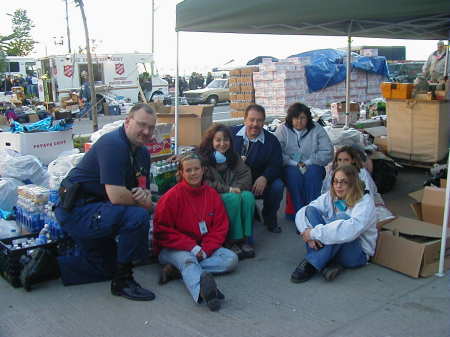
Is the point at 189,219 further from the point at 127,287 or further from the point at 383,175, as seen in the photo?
the point at 383,175

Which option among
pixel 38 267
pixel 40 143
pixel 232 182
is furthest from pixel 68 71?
pixel 38 267

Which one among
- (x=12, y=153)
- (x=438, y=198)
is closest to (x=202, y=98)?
(x=12, y=153)

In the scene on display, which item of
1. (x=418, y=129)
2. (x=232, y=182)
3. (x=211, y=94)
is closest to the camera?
(x=232, y=182)

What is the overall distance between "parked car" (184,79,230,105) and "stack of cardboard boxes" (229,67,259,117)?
9978mm

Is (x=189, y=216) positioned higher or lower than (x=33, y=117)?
lower

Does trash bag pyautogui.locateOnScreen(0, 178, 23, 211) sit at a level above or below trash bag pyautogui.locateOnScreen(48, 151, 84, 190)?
below

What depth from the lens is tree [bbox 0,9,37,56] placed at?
4212cm

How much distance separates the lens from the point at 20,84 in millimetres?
29188

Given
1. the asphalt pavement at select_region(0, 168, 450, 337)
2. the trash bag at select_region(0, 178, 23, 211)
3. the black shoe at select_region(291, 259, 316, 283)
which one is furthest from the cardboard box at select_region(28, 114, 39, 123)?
the black shoe at select_region(291, 259, 316, 283)

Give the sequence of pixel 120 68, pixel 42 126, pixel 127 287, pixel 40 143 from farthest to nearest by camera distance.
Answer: pixel 120 68
pixel 42 126
pixel 40 143
pixel 127 287

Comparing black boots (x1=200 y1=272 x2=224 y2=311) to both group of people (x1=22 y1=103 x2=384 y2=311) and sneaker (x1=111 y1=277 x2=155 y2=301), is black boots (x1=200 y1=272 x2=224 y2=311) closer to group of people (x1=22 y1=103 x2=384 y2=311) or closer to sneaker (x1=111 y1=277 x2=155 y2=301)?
group of people (x1=22 y1=103 x2=384 y2=311)

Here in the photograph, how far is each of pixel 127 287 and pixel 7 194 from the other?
104 inches

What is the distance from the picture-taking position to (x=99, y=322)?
3.31m

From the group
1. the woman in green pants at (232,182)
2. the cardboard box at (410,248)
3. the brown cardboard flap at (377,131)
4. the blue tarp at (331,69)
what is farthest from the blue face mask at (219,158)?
the blue tarp at (331,69)
